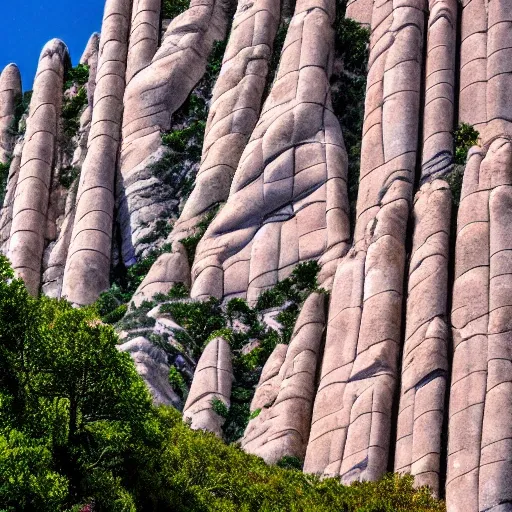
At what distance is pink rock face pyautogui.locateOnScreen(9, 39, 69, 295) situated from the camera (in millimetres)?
73812

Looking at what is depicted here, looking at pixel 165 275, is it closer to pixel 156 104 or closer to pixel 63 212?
pixel 156 104

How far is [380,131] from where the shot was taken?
6431 centimetres

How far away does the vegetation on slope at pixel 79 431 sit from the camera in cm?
3944

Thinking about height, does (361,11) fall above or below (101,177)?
above

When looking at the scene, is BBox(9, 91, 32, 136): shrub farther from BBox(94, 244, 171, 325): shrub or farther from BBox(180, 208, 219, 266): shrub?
BBox(180, 208, 219, 266): shrub

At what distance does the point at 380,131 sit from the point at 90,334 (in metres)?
23.9

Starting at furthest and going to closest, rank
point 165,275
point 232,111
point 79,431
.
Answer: point 232,111, point 165,275, point 79,431

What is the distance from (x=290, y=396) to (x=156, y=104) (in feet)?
75.8

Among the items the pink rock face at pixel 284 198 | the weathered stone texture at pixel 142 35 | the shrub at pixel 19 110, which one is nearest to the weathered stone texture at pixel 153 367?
the pink rock face at pixel 284 198

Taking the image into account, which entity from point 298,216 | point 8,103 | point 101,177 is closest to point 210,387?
point 298,216

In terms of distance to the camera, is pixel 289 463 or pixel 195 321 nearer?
pixel 289 463

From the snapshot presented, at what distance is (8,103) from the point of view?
280ft

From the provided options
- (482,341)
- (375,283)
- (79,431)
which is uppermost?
(375,283)

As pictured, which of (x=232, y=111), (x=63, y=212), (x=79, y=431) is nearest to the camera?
(x=79, y=431)
